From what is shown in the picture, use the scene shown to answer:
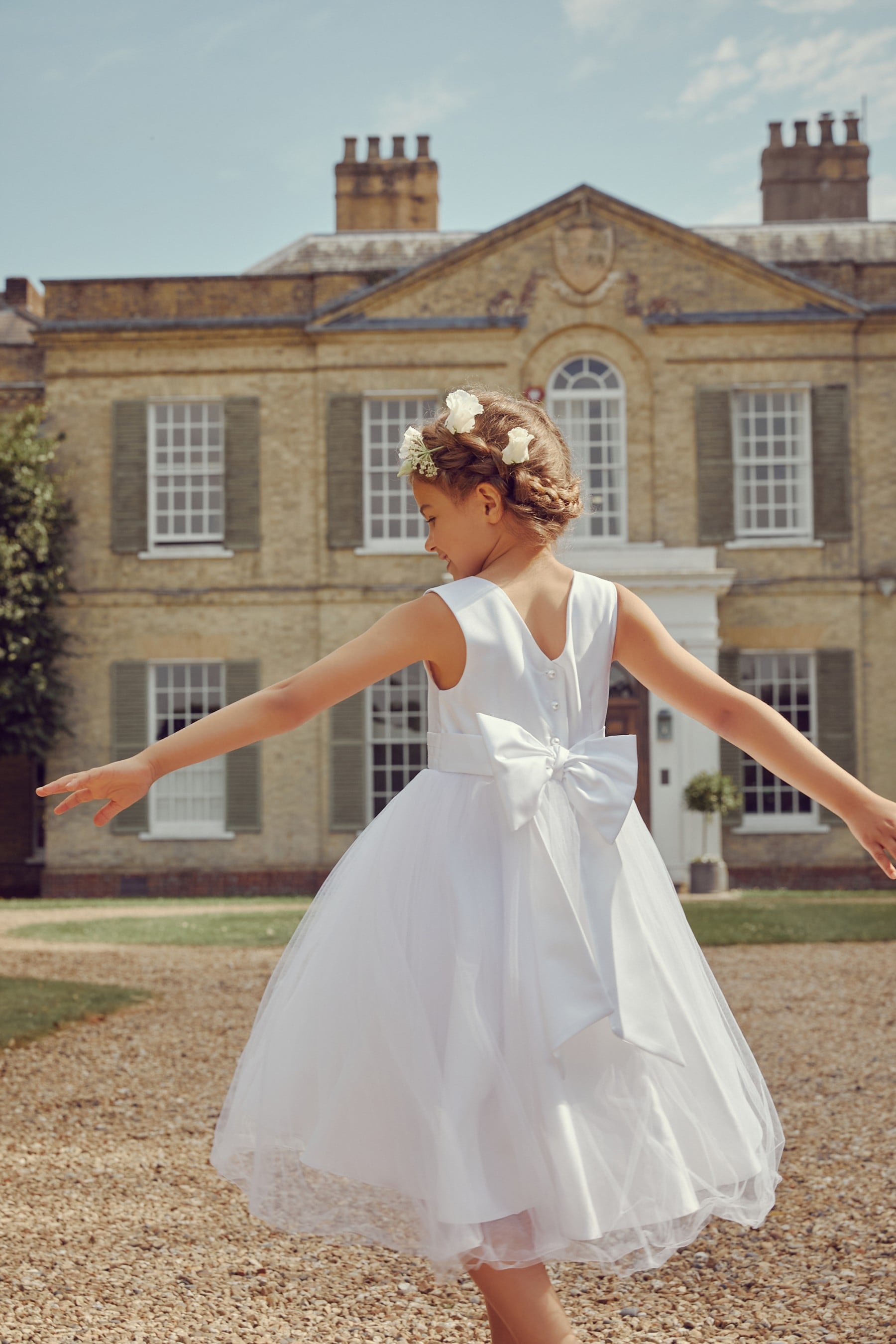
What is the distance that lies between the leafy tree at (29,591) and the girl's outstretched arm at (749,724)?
1470 centimetres

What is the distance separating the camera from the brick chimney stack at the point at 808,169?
21.7 meters

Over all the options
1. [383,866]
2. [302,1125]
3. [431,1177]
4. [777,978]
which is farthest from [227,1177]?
[777,978]

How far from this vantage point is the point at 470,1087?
1.95m

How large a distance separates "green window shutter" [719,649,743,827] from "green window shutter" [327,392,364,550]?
492cm

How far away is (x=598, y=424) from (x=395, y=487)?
2807 millimetres

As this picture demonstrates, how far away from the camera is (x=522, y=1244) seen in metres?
1.94

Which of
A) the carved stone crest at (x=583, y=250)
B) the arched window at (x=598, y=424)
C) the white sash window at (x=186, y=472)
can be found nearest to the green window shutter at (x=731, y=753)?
the arched window at (x=598, y=424)

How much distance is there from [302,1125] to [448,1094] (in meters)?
0.27

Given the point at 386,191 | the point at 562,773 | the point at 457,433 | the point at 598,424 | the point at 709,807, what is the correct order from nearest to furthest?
the point at 562,773
the point at 457,433
the point at 709,807
the point at 598,424
the point at 386,191

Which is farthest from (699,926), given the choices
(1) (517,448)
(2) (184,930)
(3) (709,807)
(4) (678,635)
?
(1) (517,448)

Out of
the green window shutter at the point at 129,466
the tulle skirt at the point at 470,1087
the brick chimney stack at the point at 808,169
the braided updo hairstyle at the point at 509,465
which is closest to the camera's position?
the tulle skirt at the point at 470,1087

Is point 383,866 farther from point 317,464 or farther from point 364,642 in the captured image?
point 317,464

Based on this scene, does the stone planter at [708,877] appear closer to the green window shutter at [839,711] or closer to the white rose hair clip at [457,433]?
the green window shutter at [839,711]

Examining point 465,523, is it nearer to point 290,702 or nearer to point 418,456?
point 418,456
